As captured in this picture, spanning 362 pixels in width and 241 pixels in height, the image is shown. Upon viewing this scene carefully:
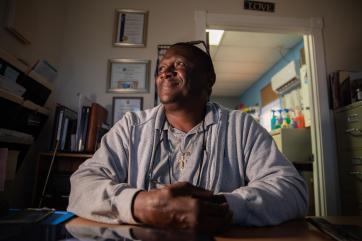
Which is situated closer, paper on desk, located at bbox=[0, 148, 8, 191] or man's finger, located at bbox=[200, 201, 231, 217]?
man's finger, located at bbox=[200, 201, 231, 217]

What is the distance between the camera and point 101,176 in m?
0.78

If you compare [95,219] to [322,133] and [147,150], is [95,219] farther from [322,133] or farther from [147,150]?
[322,133]

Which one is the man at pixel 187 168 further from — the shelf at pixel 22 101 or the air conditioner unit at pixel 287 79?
the air conditioner unit at pixel 287 79

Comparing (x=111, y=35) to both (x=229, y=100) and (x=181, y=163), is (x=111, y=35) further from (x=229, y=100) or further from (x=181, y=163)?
(x=229, y=100)

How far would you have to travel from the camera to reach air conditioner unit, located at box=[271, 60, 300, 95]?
3.41 meters

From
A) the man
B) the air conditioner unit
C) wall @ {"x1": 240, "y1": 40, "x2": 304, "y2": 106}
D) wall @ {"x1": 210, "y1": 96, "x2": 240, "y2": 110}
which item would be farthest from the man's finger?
wall @ {"x1": 210, "y1": 96, "x2": 240, "y2": 110}

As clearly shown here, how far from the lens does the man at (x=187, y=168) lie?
594mm

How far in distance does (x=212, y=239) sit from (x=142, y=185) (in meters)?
0.44

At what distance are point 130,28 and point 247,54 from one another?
2.38 m

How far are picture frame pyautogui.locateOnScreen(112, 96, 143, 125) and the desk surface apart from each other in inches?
56.5

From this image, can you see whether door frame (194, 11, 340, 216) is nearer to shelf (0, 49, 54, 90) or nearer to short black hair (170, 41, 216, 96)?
short black hair (170, 41, 216, 96)

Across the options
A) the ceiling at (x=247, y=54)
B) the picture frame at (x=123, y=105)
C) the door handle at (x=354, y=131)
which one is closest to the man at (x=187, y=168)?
the picture frame at (x=123, y=105)

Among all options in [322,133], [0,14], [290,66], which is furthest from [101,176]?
[290,66]

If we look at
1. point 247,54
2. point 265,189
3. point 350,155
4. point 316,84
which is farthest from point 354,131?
point 247,54
